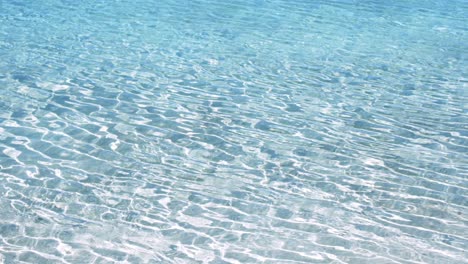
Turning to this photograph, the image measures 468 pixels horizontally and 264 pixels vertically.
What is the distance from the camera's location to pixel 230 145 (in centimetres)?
571

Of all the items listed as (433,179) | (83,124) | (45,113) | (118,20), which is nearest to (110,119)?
(83,124)

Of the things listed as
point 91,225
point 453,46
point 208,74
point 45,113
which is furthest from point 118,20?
point 91,225

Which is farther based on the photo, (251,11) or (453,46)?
(251,11)

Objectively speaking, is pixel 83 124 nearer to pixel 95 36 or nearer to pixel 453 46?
pixel 95 36

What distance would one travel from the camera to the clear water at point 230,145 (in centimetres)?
423

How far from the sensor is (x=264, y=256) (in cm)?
407

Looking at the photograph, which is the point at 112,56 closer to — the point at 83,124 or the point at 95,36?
the point at 95,36

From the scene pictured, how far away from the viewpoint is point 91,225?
432 cm

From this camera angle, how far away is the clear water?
4230 millimetres

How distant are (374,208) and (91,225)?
2.12 meters

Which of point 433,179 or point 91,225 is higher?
point 433,179

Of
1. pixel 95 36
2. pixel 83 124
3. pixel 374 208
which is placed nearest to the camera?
pixel 374 208

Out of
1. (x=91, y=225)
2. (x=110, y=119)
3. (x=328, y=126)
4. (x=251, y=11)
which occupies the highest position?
(x=251, y=11)

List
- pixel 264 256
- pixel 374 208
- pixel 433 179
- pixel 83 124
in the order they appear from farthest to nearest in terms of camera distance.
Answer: pixel 83 124, pixel 433 179, pixel 374 208, pixel 264 256
